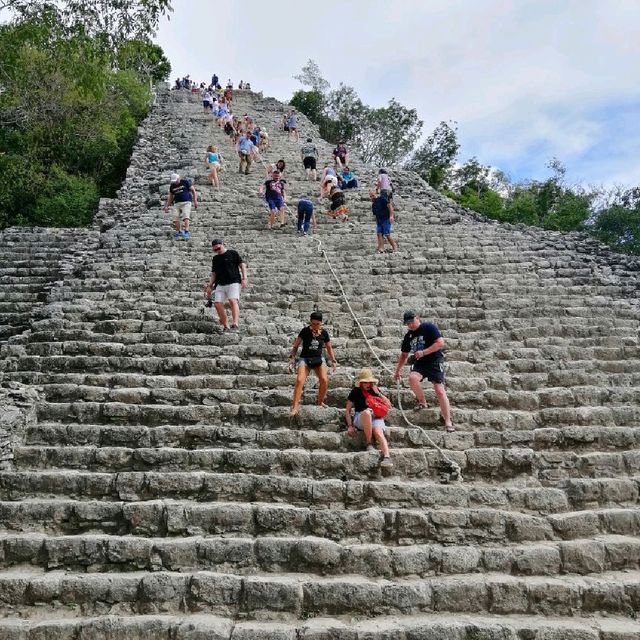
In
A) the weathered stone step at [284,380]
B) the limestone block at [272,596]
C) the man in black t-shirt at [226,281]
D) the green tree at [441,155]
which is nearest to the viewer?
the limestone block at [272,596]

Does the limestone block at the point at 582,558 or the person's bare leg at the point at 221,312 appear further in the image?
the person's bare leg at the point at 221,312

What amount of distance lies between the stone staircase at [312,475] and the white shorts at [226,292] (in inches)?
15.9

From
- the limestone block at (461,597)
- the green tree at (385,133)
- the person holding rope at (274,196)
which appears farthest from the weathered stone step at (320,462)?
the green tree at (385,133)

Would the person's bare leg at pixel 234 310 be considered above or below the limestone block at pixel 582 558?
above

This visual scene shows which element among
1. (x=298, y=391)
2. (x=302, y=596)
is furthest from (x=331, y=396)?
(x=302, y=596)

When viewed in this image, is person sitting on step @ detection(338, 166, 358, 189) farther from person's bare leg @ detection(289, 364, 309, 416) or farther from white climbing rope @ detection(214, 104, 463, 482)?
person's bare leg @ detection(289, 364, 309, 416)

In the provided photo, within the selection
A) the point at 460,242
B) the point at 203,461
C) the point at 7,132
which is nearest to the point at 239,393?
the point at 203,461

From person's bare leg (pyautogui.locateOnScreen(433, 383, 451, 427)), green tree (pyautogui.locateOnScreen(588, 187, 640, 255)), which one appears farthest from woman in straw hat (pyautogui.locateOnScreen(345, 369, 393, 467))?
green tree (pyautogui.locateOnScreen(588, 187, 640, 255))

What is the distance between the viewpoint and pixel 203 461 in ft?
14.7

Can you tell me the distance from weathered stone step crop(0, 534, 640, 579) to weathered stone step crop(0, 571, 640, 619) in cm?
13

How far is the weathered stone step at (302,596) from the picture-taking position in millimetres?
3414

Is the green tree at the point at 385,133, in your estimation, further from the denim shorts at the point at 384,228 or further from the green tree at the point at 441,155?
the denim shorts at the point at 384,228

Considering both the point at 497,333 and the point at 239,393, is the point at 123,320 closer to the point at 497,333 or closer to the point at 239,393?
the point at 239,393

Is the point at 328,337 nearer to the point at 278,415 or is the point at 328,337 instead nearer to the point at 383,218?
the point at 278,415
